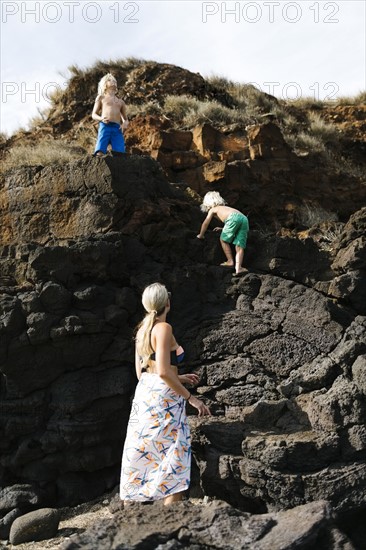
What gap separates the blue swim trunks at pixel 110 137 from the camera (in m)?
8.13

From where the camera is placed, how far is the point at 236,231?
7.38 m

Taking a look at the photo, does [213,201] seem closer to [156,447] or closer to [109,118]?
[109,118]

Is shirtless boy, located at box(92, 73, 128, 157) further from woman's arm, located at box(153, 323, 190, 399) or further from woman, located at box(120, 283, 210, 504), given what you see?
woman's arm, located at box(153, 323, 190, 399)

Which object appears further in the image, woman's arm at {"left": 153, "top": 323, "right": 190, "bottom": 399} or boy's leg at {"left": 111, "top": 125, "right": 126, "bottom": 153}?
boy's leg at {"left": 111, "top": 125, "right": 126, "bottom": 153}

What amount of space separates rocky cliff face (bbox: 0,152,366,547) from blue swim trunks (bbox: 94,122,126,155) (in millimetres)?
501

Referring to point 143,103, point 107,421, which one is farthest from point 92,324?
point 143,103

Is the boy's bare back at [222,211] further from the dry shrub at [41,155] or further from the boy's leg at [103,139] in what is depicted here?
the dry shrub at [41,155]

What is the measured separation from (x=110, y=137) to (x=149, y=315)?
3.91m

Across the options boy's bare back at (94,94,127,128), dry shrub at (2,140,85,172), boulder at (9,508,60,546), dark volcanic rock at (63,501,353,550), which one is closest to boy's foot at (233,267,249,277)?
boy's bare back at (94,94,127,128)

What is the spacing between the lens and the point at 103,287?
700 centimetres

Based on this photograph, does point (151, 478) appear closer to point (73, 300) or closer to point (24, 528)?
point (24, 528)

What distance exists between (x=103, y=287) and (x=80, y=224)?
1.05 m

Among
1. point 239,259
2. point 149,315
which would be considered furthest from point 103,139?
point 149,315

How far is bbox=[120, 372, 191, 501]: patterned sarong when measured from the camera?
4.76 m
